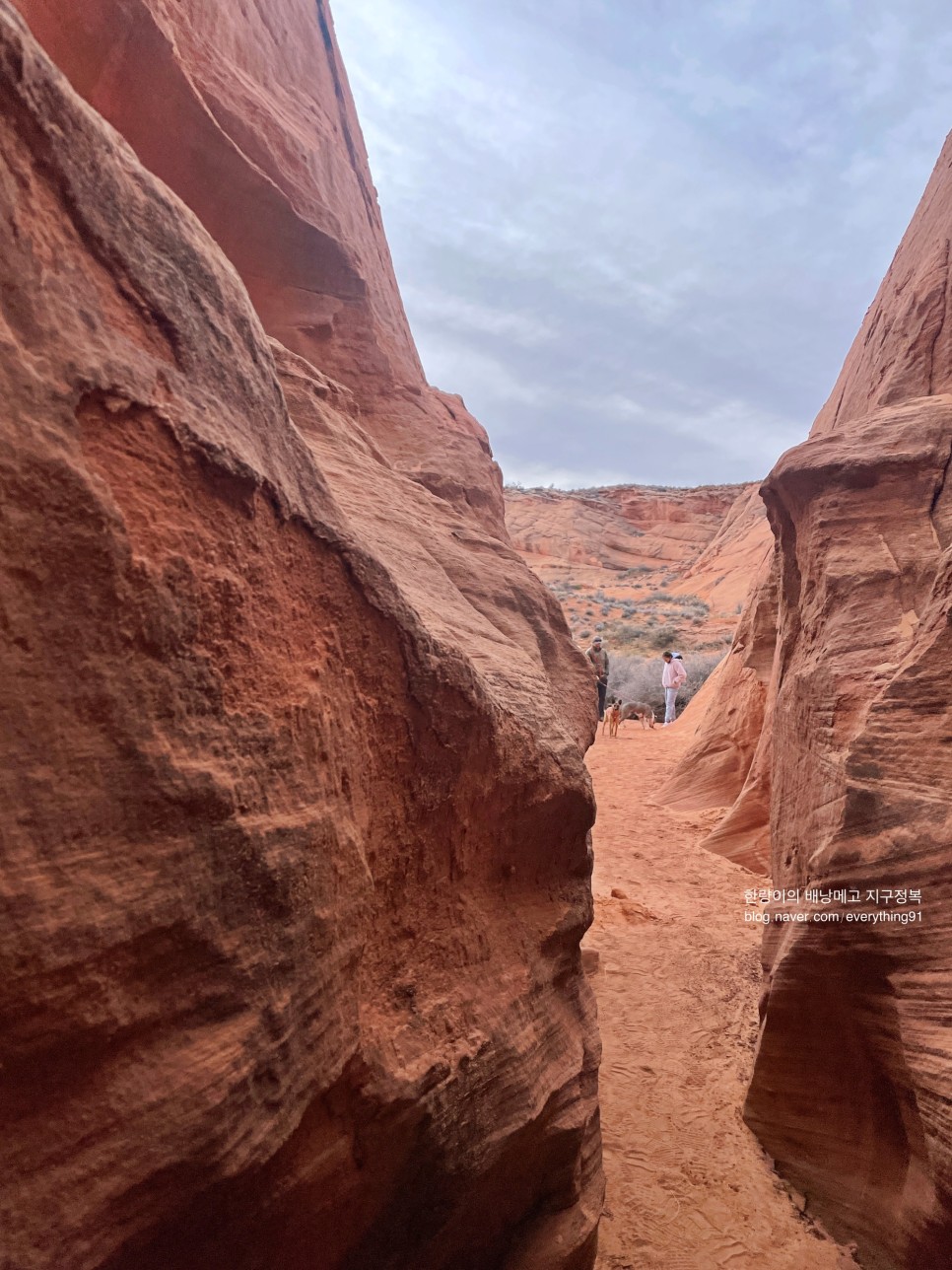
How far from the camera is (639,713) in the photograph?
16406 millimetres

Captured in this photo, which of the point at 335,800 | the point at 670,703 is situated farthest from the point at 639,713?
the point at 335,800

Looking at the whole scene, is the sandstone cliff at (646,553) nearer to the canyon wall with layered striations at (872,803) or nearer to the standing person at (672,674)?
the standing person at (672,674)

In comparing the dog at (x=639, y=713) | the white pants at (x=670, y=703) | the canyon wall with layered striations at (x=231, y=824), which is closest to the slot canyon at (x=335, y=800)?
the canyon wall with layered striations at (x=231, y=824)

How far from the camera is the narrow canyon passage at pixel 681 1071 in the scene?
3.31 metres

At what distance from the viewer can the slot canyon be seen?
Answer: 4.64ft

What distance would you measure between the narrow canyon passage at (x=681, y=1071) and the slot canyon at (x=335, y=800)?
25 millimetres

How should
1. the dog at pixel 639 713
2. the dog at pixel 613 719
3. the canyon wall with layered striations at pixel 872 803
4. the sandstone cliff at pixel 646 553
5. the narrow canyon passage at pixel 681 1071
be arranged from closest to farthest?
the canyon wall with layered striations at pixel 872 803 < the narrow canyon passage at pixel 681 1071 < the dog at pixel 613 719 < the dog at pixel 639 713 < the sandstone cliff at pixel 646 553

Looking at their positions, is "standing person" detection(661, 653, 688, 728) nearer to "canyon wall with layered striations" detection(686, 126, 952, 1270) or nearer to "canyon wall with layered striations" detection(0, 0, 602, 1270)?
"canyon wall with layered striations" detection(686, 126, 952, 1270)

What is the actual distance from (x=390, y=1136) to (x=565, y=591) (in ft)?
102

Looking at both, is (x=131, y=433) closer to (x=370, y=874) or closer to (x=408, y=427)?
(x=370, y=874)

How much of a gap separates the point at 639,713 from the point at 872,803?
1335 cm

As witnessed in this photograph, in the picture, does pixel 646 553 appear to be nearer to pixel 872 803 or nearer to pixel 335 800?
pixel 872 803

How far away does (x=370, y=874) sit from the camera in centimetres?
221

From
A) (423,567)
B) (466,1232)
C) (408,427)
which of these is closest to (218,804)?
(423,567)
